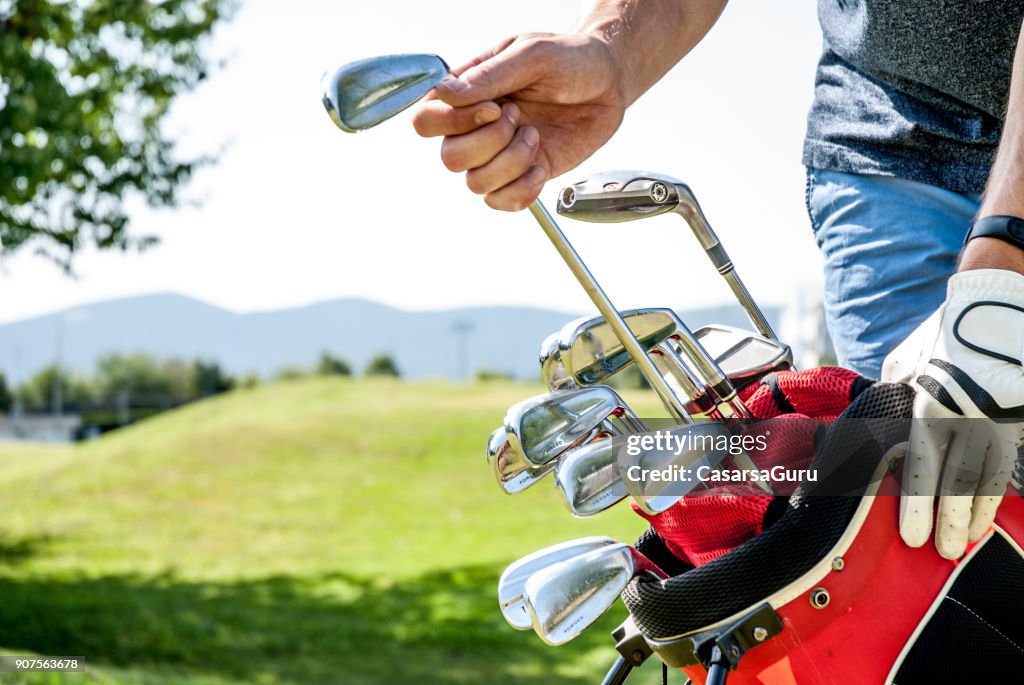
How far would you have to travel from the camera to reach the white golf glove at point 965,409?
1054 millimetres

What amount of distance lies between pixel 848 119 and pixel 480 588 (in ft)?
31.0

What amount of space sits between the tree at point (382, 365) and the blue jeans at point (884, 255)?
1428 inches

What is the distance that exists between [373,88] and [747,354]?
587 millimetres

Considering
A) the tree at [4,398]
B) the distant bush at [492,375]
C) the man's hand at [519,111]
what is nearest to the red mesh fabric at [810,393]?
the man's hand at [519,111]

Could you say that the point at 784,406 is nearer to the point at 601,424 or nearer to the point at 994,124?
the point at 601,424

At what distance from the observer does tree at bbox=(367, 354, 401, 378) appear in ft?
124

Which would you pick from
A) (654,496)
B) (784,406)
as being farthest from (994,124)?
(654,496)

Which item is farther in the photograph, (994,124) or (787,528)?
(994,124)

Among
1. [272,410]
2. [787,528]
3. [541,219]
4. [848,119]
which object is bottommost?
[272,410]

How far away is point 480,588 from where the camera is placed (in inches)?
422

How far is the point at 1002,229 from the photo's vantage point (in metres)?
1.16

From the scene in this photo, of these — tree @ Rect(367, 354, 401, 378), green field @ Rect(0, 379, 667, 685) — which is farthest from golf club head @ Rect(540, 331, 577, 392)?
tree @ Rect(367, 354, 401, 378)
